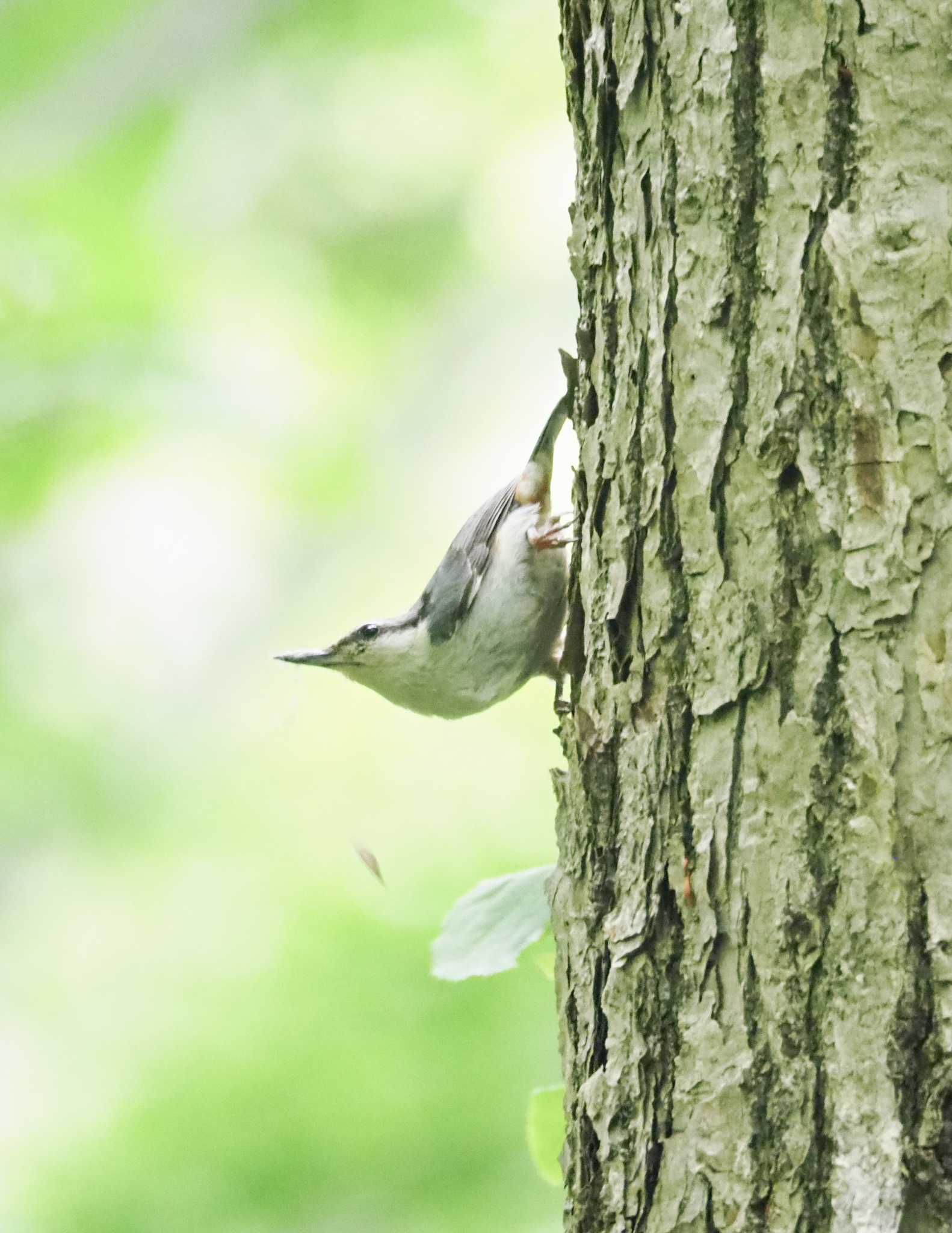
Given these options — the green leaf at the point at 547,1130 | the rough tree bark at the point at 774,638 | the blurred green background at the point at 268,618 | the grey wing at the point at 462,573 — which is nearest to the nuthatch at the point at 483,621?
the grey wing at the point at 462,573

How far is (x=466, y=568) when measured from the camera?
2953mm

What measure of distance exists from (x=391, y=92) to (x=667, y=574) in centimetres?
394

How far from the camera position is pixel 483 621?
2867 mm

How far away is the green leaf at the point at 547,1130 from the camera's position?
1.86m

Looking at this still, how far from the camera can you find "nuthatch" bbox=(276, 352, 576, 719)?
9.36 feet

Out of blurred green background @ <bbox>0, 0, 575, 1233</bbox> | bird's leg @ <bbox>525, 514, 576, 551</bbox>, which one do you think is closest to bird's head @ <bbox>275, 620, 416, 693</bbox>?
bird's leg @ <bbox>525, 514, 576, 551</bbox>

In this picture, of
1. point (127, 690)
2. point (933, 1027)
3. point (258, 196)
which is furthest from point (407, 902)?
point (933, 1027)

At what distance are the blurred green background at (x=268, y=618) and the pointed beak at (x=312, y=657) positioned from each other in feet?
5.34

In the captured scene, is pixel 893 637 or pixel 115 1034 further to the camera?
pixel 115 1034

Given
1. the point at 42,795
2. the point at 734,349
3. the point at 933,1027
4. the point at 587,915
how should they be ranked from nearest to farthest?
the point at 933,1027
the point at 734,349
the point at 587,915
the point at 42,795

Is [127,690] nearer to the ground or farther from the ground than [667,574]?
nearer to the ground

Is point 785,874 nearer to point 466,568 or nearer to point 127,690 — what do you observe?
point 466,568

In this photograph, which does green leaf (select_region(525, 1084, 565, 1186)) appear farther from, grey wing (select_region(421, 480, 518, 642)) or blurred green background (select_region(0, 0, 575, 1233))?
blurred green background (select_region(0, 0, 575, 1233))

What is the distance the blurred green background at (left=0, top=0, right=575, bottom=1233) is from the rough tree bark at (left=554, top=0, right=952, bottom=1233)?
295 centimetres
